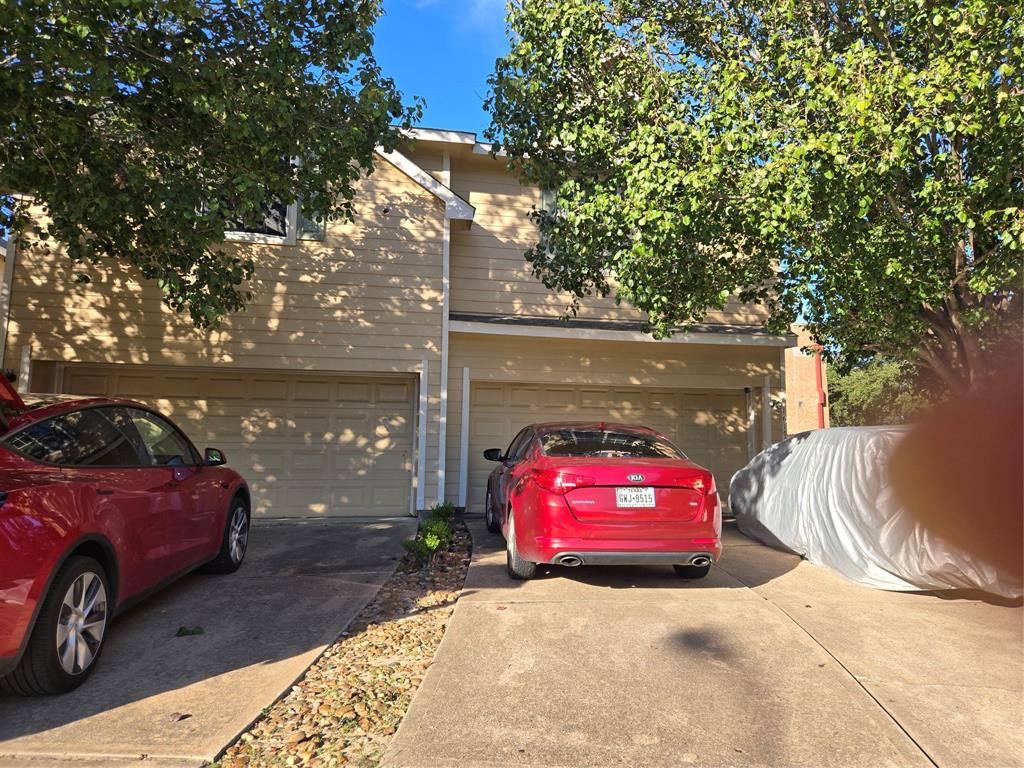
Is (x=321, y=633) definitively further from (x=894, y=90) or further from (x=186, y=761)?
(x=894, y=90)

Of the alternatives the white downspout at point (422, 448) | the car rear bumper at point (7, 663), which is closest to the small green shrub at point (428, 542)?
the white downspout at point (422, 448)

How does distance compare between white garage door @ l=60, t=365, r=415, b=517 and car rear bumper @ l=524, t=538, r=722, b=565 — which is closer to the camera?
car rear bumper @ l=524, t=538, r=722, b=565

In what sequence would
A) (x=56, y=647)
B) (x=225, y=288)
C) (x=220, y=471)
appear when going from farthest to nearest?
1. (x=225, y=288)
2. (x=220, y=471)
3. (x=56, y=647)

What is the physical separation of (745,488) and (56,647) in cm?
732

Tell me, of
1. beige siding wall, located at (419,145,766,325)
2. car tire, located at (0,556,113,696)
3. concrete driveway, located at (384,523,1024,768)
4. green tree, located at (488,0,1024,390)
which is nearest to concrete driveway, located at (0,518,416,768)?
car tire, located at (0,556,113,696)

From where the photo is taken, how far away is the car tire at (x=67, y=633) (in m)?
3.07

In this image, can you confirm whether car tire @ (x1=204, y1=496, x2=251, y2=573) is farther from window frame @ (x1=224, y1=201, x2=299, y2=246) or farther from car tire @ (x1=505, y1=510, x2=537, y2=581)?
window frame @ (x1=224, y1=201, x2=299, y2=246)

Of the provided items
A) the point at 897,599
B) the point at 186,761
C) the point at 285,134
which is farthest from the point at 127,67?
the point at 897,599

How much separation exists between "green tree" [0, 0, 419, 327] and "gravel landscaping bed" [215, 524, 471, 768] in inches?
131

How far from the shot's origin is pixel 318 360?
8.81m

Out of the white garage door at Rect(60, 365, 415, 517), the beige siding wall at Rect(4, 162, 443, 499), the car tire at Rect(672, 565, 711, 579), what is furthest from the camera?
the white garage door at Rect(60, 365, 415, 517)

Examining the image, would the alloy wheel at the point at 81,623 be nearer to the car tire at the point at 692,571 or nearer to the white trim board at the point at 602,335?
the car tire at the point at 692,571

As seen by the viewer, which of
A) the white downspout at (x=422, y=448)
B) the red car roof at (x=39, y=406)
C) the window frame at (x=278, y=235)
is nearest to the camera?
the red car roof at (x=39, y=406)

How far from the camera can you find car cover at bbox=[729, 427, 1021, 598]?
496 centimetres
